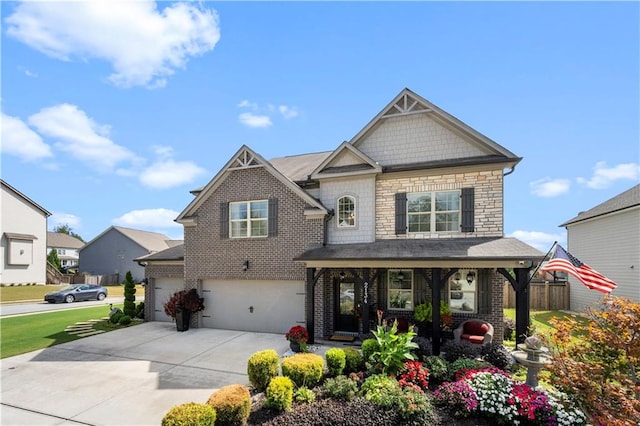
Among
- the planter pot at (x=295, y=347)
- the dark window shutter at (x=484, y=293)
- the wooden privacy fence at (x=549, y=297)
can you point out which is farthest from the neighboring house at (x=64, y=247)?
the wooden privacy fence at (x=549, y=297)

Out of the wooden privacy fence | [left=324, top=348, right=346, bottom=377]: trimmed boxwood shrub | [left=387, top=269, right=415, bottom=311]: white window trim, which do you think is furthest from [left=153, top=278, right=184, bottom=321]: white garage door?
the wooden privacy fence

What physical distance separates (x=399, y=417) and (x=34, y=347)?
12511 mm

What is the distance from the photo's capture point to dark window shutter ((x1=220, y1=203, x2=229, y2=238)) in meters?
13.8

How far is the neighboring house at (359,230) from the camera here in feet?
36.4

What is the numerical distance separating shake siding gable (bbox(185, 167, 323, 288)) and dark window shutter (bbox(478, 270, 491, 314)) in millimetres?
Answer: 5835

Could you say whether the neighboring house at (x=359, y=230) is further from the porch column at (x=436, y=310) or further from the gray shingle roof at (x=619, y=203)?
the gray shingle roof at (x=619, y=203)

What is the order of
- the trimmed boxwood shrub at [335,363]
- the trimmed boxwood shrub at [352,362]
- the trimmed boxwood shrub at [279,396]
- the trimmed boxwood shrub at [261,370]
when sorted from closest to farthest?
1. the trimmed boxwood shrub at [279,396]
2. the trimmed boxwood shrub at [261,370]
3. the trimmed boxwood shrub at [335,363]
4. the trimmed boxwood shrub at [352,362]

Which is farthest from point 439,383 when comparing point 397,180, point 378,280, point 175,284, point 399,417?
point 175,284

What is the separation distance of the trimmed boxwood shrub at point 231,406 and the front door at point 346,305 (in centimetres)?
683

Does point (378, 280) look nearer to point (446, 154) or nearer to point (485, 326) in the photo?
point (485, 326)

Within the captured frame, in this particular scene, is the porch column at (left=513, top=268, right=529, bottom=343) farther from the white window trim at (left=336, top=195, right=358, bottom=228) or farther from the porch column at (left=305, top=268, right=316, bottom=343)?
the porch column at (left=305, top=268, right=316, bottom=343)

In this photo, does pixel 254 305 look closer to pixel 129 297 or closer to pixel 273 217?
pixel 273 217

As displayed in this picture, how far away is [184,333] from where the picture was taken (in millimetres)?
13047

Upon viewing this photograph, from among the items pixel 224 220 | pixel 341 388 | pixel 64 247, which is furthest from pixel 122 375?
pixel 64 247
